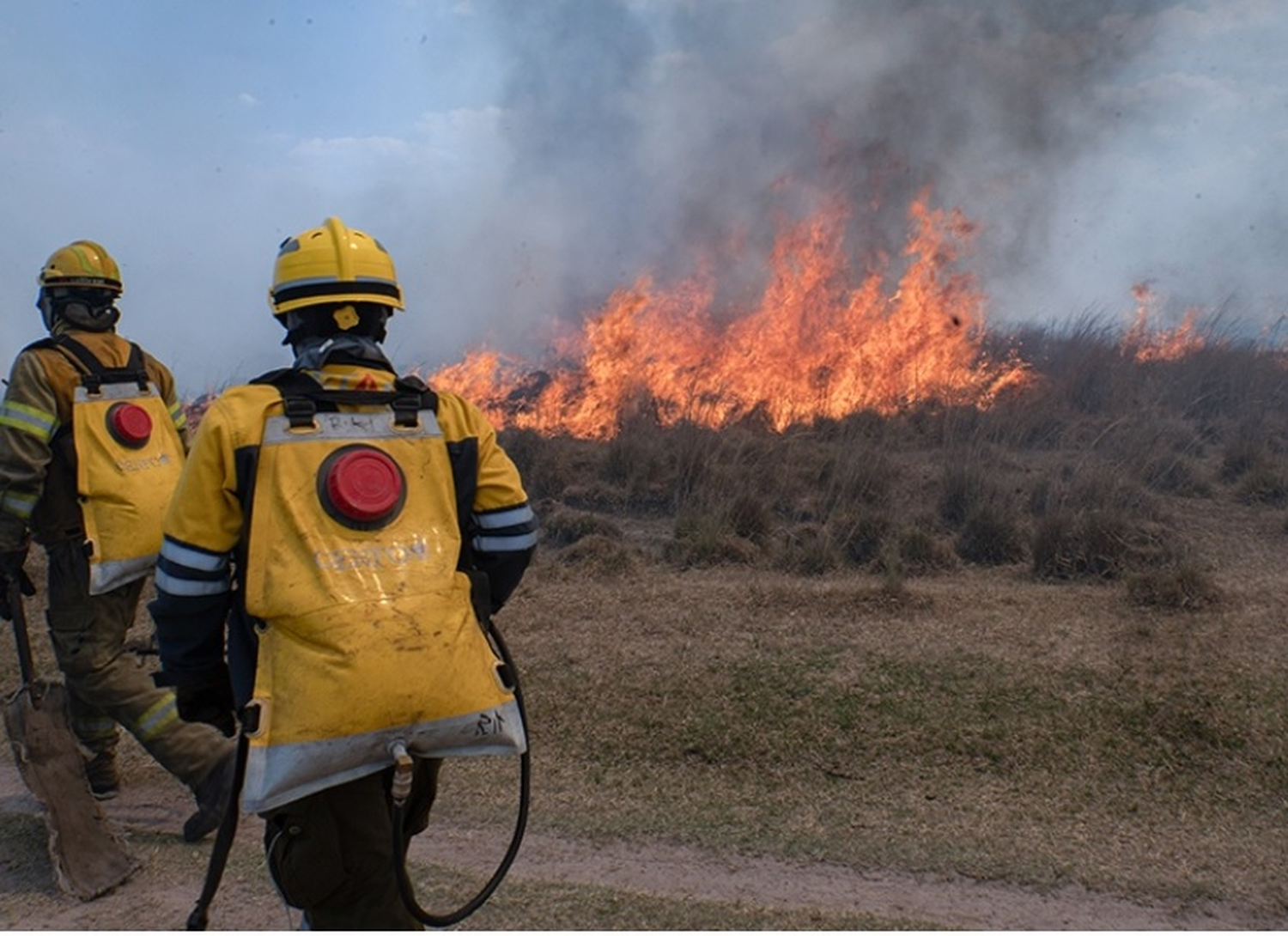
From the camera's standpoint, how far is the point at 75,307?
14.6 ft

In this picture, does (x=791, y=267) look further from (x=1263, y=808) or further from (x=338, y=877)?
(x=338, y=877)

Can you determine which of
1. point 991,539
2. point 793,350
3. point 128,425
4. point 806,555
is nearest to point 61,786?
point 128,425

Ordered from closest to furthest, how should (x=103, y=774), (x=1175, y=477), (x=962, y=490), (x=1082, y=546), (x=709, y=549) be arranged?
(x=103, y=774)
(x=1082, y=546)
(x=709, y=549)
(x=962, y=490)
(x=1175, y=477)

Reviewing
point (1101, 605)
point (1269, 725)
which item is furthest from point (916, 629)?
point (1269, 725)

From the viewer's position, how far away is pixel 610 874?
13.6ft

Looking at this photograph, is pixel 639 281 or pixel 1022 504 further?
pixel 639 281

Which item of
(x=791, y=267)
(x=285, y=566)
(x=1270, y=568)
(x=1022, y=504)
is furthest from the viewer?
(x=791, y=267)

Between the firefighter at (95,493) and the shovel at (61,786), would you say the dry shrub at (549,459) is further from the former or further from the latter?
the shovel at (61,786)

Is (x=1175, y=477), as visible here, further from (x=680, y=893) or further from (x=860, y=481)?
(x=680, y=893)

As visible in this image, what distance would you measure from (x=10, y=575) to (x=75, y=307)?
46.7 inches

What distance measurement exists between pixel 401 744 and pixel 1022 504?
7.93 metres

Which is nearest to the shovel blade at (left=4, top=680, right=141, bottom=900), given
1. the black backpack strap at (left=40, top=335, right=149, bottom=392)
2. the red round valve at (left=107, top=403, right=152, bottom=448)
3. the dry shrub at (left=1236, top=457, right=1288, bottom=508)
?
the red round valve at (left=107, top=403, right=152, bottom=448)

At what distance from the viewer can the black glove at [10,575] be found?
433 centimetres

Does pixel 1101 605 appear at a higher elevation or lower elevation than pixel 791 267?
lower
